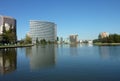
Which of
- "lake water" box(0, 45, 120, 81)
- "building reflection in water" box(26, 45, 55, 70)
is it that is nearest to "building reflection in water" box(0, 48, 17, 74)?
"lake water" box(0, 45, 120, 81)

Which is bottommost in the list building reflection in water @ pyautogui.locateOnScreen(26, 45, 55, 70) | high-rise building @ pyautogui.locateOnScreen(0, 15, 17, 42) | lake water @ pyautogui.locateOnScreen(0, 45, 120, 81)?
lake water @ pyautogui.locateOnScreen(0, 45, 120, 81)

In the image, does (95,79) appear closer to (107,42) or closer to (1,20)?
(1,20)

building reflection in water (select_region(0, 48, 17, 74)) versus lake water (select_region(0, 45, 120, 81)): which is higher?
building reflection in water (select_region(0, 48, 17, 74))

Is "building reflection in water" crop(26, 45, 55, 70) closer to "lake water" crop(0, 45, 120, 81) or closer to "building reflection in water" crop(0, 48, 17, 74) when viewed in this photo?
"lake water" crop(0, 45, 120, 81)

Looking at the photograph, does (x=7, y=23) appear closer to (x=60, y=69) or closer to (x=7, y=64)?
(x=7, y=64)

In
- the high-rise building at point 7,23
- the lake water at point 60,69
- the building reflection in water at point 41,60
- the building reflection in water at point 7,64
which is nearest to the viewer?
the lake water at point 60,69

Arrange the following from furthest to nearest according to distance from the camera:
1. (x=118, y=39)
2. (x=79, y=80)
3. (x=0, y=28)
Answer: (x=118, y=39) < (x=0, y=28) < (x=79, y=80)

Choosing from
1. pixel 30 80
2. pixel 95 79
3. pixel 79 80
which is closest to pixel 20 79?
pixel 30 80

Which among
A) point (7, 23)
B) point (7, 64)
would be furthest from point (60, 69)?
point (7, 23)

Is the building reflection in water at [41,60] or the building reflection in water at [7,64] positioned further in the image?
the building reflection in water at [41,60]

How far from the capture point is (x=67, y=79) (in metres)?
14.3

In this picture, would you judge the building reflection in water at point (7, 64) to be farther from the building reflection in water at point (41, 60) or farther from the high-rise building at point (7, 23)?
the high-rise building at point (7, 23)

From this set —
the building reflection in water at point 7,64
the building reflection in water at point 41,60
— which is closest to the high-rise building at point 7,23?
the building reflection in water at point 41,60

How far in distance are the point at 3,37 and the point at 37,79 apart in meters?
92.4
